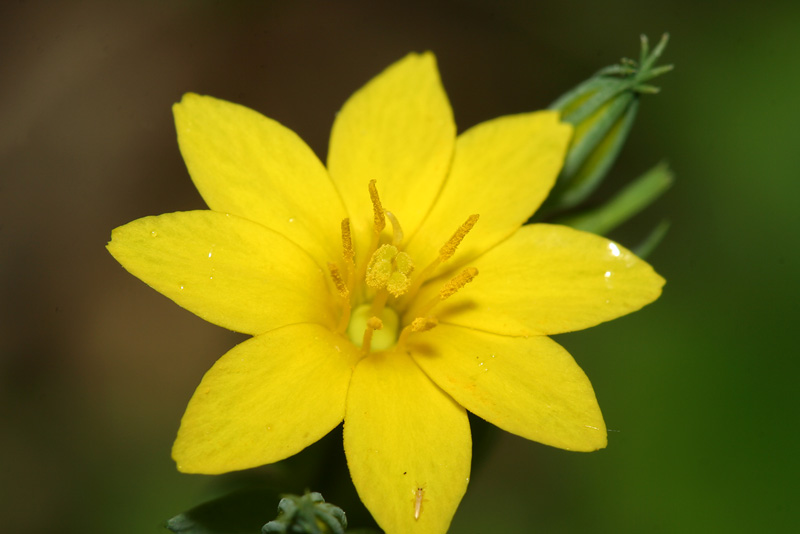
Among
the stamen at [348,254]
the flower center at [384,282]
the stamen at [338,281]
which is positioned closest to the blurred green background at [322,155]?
the flower center at [384,282]

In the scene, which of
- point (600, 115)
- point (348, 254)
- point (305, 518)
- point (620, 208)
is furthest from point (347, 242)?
A: point (620, 208)

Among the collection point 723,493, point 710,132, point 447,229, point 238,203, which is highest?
point 238,203

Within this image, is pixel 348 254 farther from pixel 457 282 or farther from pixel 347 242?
pixel 457 282

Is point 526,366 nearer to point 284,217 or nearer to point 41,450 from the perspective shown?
point 284,217

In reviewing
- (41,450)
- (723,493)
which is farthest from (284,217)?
(723,493)

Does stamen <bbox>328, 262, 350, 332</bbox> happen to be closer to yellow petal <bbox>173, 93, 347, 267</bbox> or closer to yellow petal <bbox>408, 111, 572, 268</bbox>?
yellow petal <bbox>173, 93, 347, 267</bbox>

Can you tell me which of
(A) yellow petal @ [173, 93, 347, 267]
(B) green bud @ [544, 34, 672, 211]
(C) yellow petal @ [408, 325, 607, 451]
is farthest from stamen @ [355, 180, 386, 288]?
(B) green bud @ [544, 34, 672, 211]

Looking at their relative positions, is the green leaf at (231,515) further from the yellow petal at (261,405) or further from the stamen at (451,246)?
the stamen at (451,246)
